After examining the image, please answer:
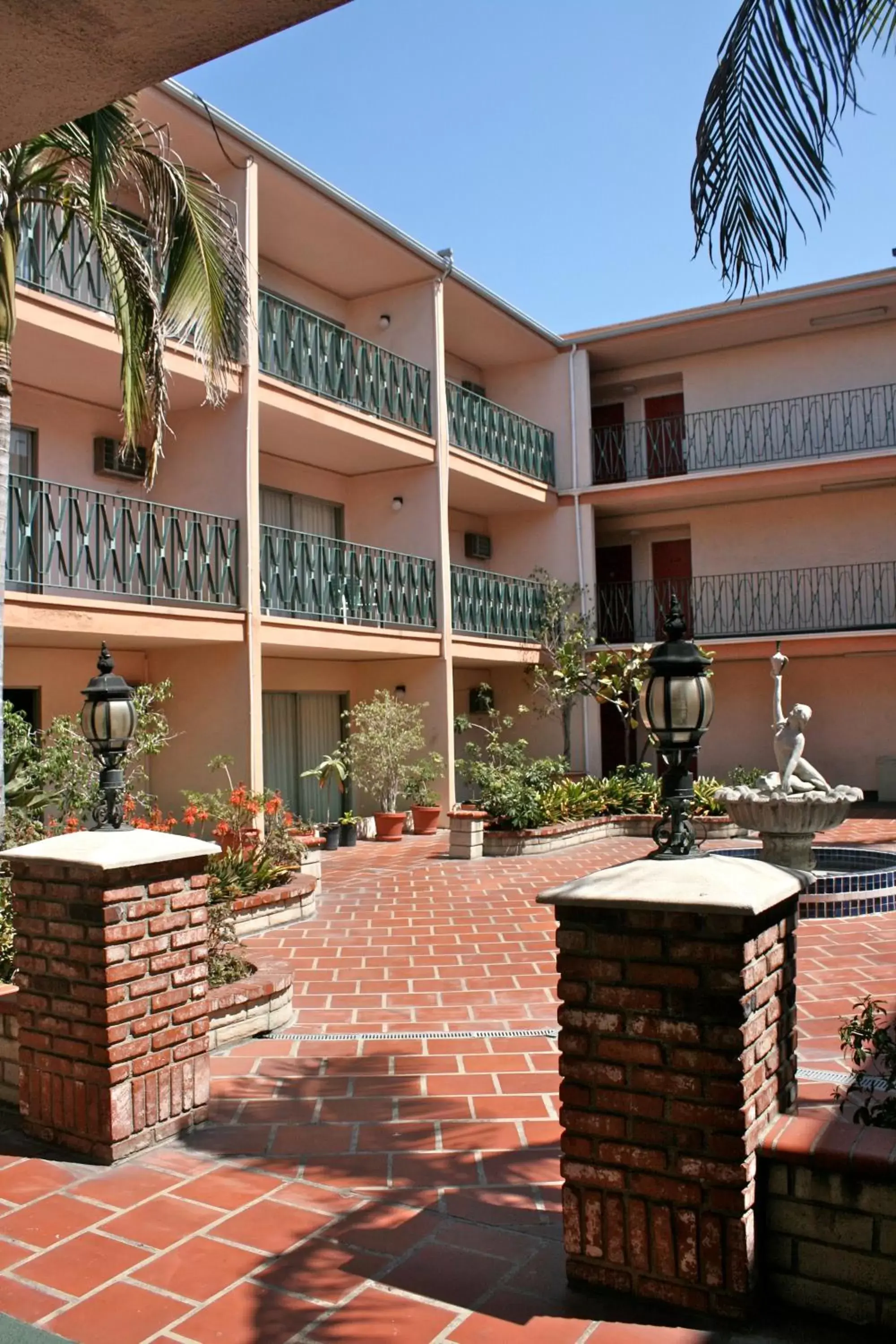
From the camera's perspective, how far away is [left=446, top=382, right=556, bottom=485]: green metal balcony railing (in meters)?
17.4

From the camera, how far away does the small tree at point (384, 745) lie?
14477 millimetres

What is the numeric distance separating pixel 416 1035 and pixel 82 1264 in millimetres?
2665

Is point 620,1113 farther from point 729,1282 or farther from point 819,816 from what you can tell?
point 819,816

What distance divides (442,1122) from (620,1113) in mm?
1712

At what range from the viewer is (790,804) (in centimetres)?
962

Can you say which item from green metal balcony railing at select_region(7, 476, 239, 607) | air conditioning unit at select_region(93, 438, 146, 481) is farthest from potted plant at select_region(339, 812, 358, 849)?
air conditioning unit at select_region(93, 438, 146, 481)

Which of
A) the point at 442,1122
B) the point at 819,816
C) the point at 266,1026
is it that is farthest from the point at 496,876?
the point at 442,1122

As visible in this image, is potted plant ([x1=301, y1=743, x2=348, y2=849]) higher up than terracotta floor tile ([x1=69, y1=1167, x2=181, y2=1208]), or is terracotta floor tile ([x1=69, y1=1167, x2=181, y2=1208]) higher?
potted plant ([x1=301, y1=743, x2=348, y2=849])

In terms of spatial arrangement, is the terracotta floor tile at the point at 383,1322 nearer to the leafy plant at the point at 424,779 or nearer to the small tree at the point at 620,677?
the leafy plant at the point at 424,779

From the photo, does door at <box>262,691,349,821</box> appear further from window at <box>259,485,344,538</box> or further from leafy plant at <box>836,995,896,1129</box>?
leafy plant at <box>836,995,896,1129</box>

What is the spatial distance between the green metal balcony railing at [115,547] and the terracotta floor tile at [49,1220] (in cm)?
710

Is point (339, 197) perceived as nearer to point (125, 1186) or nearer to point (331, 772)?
point (331, 772)

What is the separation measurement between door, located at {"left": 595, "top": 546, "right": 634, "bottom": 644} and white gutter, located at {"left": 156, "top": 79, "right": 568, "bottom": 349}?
15.7ft

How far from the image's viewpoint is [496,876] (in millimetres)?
11523
